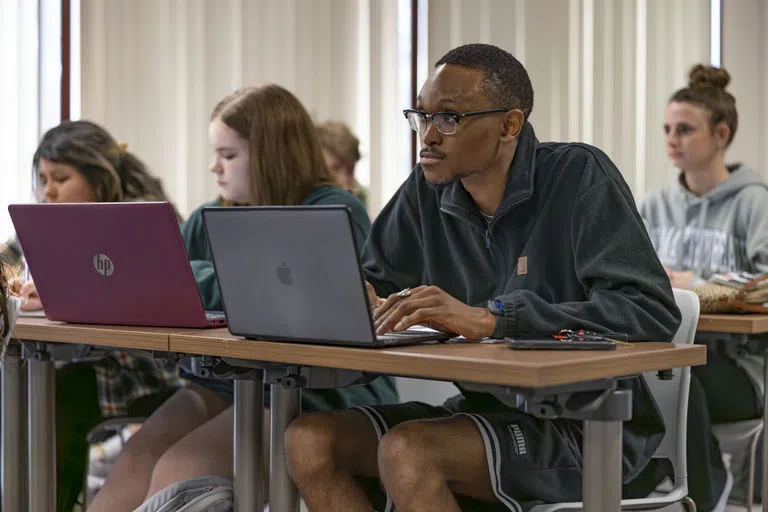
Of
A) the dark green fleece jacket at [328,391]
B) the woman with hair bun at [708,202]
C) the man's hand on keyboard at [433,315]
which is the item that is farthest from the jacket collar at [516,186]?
the woman with hair bun at [708,202]

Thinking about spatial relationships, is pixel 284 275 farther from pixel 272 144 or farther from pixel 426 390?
pixel 272 144

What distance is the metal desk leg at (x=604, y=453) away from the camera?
1.42 metres

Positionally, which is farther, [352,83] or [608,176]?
[352,83]

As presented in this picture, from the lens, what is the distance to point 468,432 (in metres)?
1.63

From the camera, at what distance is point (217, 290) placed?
223 cm

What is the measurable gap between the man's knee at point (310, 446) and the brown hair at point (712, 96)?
2298mm

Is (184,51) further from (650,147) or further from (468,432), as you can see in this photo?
(468,432)

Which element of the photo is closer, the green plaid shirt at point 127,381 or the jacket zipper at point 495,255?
the jacket zipper at point 495,255

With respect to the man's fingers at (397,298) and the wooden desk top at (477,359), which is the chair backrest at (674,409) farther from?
the man's fingers at (397,298)

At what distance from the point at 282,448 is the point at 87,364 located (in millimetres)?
1122

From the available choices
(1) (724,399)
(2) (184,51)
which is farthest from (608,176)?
(2) (184,51)

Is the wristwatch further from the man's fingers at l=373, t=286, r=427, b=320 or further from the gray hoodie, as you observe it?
the gray hoodie

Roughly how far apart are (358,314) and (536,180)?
→ 56 centimetres

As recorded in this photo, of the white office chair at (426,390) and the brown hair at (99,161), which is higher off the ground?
the brown hair at (99,161)
